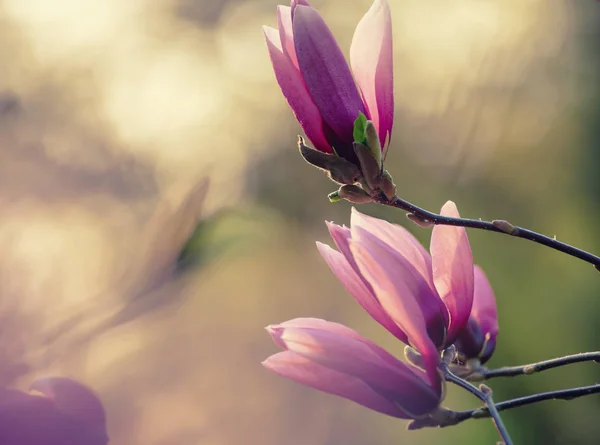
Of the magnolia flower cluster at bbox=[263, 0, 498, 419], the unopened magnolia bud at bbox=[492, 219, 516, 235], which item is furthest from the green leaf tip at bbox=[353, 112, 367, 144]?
the unopened magnolia bud at bbox=[492, 219, 516, 235]

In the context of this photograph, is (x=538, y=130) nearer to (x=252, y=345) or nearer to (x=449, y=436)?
(x=449, y=436)

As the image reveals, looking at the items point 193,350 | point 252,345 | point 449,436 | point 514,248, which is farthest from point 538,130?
point 193,350

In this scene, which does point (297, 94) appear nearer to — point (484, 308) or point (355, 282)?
point (355, 282)

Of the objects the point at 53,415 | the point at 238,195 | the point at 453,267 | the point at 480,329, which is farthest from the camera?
the point at 238,195

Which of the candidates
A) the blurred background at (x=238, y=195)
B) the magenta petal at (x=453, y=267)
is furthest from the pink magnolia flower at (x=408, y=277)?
the blurred background at (x=238, y=195)

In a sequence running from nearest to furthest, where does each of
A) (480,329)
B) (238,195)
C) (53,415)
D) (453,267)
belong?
1. (53,415)
2. (453,267)
3. (480,329)
4. (238,195)

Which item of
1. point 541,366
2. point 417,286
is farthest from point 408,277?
point 541,366

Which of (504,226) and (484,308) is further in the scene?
(484,308)
